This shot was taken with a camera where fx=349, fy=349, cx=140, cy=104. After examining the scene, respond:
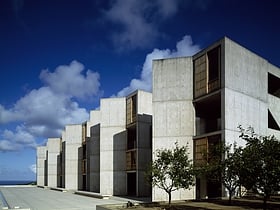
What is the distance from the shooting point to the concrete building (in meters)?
29.0

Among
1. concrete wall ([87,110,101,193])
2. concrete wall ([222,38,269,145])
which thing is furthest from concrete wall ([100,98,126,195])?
concrete wall ([222,38,269,145])

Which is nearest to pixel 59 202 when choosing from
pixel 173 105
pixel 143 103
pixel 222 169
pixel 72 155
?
pixel 143 103

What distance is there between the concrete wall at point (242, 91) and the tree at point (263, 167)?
11515 mm

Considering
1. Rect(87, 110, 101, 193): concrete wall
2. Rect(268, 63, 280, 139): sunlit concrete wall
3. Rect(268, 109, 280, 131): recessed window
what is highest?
Rect(268, 63, 280, 139): sunlit concrete wall

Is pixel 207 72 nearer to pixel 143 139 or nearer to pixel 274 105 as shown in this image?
pixel 274 105

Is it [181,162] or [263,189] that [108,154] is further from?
[263,189]

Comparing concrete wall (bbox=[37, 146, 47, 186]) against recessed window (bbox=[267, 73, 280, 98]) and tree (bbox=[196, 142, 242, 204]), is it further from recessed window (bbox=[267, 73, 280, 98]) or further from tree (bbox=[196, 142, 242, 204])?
tree (bbox=[196, 142, 242, 204])

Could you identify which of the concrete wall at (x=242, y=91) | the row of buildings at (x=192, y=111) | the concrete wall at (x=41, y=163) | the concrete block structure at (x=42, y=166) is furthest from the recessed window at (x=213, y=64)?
the concrete wall at (x=41, y=163)

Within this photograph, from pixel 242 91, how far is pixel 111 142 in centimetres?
1980

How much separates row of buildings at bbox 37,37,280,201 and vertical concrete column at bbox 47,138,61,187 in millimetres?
33351

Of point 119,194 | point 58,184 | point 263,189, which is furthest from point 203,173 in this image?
point 58,184

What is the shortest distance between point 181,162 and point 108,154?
2238cm

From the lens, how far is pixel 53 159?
74.5 m

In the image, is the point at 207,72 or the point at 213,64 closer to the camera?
the point at 207,72
